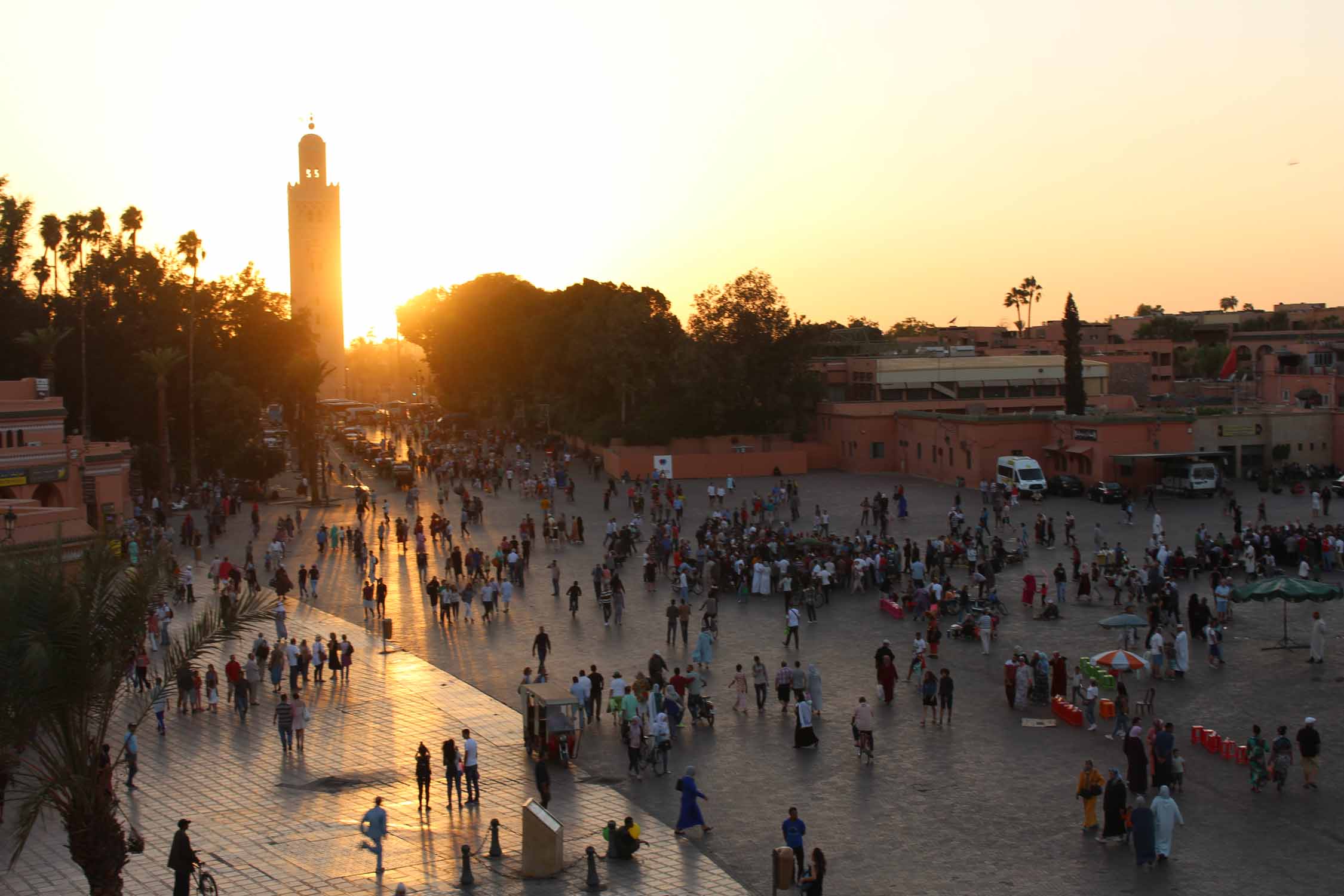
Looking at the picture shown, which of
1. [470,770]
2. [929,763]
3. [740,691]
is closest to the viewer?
[470,770]

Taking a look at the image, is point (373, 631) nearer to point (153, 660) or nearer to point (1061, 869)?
point (153, 660)

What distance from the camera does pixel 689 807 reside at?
46.0 feet

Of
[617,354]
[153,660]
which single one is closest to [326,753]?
[153,660]

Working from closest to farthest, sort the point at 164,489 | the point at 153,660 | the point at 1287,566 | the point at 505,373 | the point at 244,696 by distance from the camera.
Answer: the point at 244,696, the point at 153,660, the point at 1287,566, the point at 164,489, the point at 505,373

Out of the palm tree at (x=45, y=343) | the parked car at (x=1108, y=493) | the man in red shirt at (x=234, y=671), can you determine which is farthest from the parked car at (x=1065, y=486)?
the palm tree at (x=45, y=343)

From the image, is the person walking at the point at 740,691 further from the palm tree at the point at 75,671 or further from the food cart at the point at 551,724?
the palm tree at the point at 75,671

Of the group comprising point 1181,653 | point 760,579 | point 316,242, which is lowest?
point 1181,653

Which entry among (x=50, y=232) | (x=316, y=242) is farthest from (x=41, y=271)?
(x=316, y=242)

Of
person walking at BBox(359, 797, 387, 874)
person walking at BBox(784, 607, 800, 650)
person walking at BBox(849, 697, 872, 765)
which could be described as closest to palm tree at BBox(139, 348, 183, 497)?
person walking at BBox(784, 607, 800, 650)

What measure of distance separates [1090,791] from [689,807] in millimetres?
4419

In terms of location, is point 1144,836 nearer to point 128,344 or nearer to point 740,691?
point 740,691

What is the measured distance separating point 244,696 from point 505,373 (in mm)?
60514

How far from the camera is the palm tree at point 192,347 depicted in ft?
167

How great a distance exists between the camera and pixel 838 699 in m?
19.4
